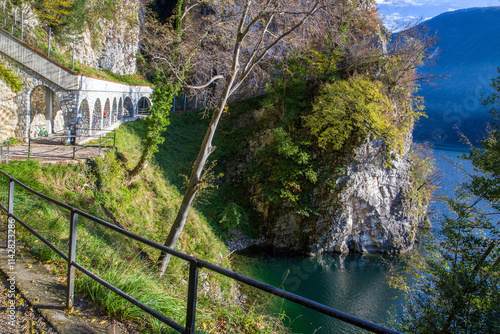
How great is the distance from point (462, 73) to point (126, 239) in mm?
95040

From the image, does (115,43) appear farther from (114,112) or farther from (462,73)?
(462,73)

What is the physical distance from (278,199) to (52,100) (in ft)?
44.3

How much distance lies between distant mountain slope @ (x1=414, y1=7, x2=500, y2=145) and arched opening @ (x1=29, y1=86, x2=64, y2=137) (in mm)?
59640

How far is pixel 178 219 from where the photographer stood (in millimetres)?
8445

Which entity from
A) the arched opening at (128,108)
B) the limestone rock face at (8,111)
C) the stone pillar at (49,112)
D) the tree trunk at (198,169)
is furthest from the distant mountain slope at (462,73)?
the limestone rock face at (8,111)

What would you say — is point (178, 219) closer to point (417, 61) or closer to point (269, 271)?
point (269, 271)

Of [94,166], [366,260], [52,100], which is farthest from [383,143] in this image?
[52,100]

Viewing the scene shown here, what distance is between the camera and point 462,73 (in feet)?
259

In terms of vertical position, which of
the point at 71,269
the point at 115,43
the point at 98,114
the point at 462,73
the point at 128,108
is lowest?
the point at 71,269

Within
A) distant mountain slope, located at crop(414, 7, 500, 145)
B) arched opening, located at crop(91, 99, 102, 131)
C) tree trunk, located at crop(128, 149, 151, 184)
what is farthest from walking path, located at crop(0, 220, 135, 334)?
distant mountain slope, located at crop(414, 7, 500, 145)

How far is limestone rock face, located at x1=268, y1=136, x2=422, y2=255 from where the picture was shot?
16.4m

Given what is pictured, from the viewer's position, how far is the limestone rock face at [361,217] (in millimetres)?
16391

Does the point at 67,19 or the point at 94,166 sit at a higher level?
the point at 67,19

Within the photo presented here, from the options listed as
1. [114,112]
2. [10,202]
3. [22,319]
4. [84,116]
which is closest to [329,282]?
[10,202]
